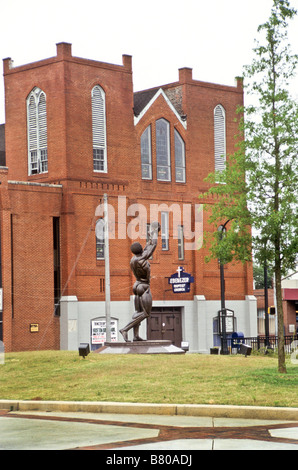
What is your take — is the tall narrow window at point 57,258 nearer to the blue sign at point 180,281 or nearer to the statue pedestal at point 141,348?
the blue sign at point 180,281

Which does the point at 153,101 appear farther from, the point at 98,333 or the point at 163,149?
the point at 98,333

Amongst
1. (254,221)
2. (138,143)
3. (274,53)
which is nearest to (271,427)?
(254,221)

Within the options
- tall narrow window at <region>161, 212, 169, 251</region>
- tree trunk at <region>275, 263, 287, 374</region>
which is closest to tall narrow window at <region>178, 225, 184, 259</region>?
tall narrow window at <region>161, 212, 169, 251</region>

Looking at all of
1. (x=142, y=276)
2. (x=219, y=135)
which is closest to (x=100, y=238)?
(x=219, y=135)

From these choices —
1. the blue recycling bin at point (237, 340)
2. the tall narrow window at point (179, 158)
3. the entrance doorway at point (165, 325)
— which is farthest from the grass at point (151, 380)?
the tall narrow window at point (179, 158)

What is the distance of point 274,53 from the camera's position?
72.3ft

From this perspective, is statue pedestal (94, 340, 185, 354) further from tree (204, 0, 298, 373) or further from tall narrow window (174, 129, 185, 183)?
tall narrow window (174, 129, 185, 183)

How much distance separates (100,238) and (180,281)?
5.28 m

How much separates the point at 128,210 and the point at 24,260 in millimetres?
6981

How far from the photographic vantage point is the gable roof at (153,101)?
49.5 m

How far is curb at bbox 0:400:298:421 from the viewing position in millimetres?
14859

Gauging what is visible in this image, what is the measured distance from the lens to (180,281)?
47562mm

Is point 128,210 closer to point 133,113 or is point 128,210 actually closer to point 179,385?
point 133,113

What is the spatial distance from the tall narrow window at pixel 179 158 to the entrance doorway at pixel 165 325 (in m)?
8.02
